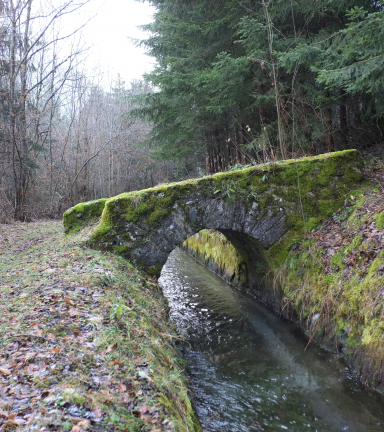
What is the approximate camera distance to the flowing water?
3.29 meters

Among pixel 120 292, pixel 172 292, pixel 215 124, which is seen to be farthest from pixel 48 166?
pixel 120 292

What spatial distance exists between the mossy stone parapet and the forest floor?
2.73m

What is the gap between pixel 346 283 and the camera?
14.2 feet

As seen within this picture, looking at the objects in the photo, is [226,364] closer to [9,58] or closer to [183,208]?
[183,208]

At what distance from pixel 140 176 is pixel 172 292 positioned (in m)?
18.9

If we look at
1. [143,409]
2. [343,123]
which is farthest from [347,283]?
[343,123]

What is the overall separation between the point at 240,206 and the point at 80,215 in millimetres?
4016

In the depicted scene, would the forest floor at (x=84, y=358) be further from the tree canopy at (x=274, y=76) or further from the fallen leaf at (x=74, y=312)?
the tree canopy at (x=274, y=76)

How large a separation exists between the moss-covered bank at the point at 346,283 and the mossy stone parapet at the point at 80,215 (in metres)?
4.57

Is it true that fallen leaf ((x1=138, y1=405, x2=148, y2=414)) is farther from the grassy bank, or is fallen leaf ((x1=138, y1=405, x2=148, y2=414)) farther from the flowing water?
the grassy bank

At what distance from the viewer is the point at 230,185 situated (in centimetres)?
595

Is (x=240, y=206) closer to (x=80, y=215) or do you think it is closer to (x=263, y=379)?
(x=263, y=379)

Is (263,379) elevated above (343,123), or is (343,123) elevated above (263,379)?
(343,123)

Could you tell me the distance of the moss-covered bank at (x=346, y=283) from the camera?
366 cm
